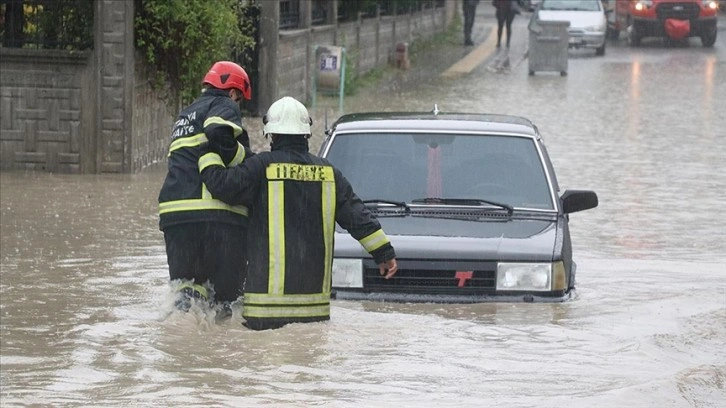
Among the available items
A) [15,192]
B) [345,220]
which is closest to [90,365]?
[345,220]

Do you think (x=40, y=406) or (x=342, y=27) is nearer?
(x=40, y=406)

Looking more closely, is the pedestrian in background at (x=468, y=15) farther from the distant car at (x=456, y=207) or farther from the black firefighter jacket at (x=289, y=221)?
the black firefighter jacket at (x=289, y=221)

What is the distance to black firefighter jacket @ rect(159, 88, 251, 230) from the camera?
8.17 metres

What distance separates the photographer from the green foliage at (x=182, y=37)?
1769 centimetres

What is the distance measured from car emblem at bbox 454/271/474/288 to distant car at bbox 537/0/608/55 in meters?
29.9

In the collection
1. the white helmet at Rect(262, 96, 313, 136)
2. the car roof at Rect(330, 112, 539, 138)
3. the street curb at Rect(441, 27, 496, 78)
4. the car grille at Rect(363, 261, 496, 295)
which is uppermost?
the white helmet at Rect(262, 96, 313, 136)

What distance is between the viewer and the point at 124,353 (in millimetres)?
8797

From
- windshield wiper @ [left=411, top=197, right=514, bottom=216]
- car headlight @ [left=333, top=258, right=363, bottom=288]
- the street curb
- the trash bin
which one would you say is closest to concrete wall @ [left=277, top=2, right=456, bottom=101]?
the street curb

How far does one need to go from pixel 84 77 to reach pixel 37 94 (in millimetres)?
549

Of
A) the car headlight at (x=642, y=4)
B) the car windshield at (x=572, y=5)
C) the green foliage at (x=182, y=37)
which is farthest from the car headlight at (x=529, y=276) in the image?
the car headlight at (x=642, y=4)

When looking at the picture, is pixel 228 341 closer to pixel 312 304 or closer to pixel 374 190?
pixel 312 304

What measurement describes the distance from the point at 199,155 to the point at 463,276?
67.3 inches

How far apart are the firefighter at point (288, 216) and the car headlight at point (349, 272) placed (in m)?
0.96

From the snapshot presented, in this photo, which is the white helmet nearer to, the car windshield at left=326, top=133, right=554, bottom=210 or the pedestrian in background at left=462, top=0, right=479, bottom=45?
the car windshield at left=326, top=133, right=554, bottom=210
